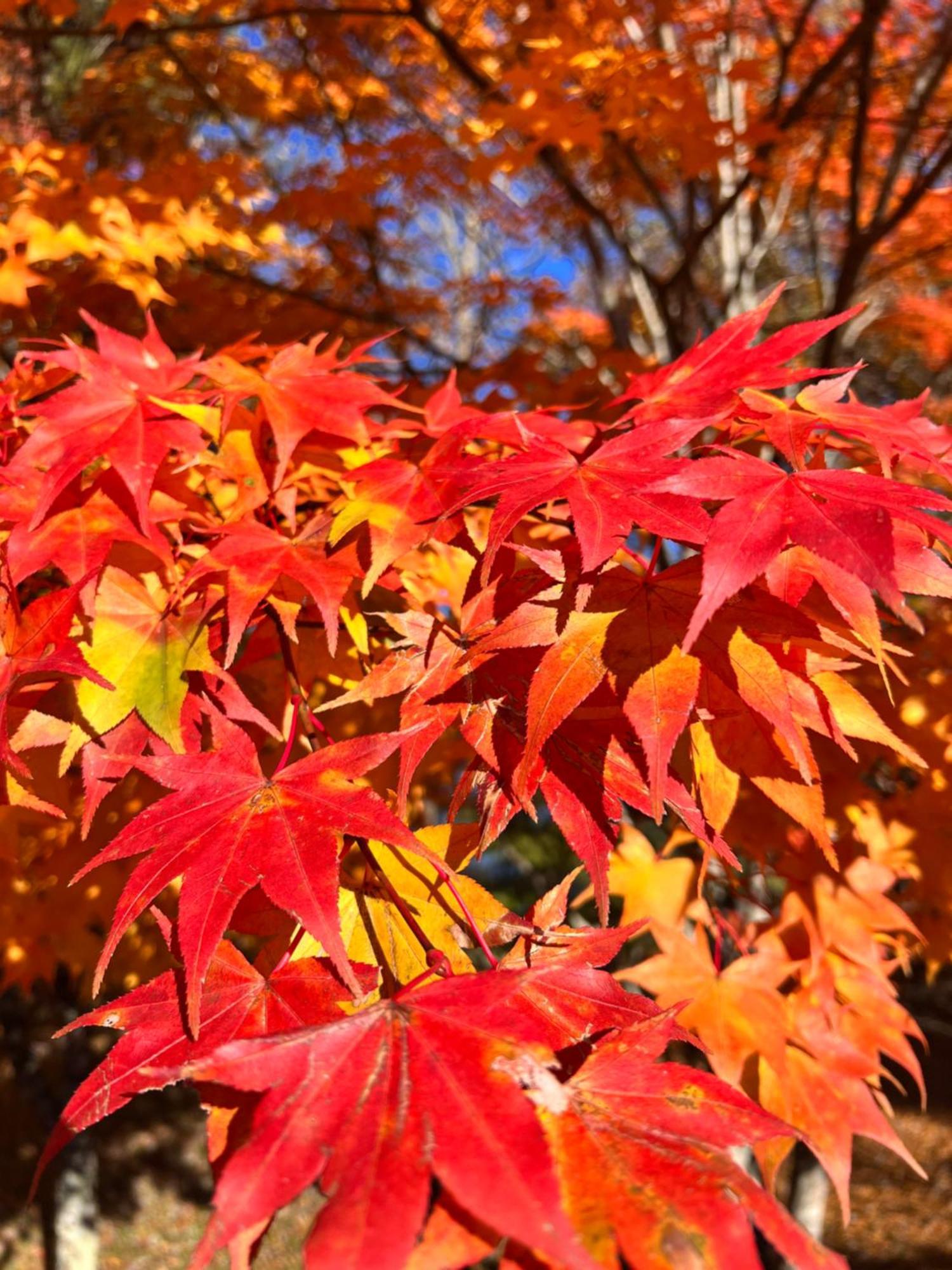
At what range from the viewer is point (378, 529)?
94 cm

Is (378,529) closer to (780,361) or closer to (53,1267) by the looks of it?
(780,361)

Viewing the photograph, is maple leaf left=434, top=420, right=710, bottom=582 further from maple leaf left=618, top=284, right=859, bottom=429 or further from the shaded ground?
the shaded ground

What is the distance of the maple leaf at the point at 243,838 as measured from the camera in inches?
25.1

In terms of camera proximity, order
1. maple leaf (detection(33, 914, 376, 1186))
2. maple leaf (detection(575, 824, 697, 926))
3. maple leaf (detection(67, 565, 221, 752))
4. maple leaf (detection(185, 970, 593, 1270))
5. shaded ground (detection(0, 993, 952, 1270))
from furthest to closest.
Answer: shaded ground (detection(0, 993, 952, 1270))
maple leaf (detection(575, 824, 697, 926))
maple leaf (detection(67, 565, 221, 752))
maple leaf (detection(33, 914, 376, 1186))
maple leaf (detection(185, 970, 593, 1270))

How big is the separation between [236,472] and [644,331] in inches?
181

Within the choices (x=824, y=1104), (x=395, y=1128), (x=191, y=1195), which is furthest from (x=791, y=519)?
(x=191, y=1195)

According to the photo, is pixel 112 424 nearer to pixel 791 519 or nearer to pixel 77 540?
pixel 77 540

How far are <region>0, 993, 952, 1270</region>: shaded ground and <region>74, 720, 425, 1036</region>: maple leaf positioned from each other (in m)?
4.92

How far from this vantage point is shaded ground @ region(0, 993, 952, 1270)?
4980 mm

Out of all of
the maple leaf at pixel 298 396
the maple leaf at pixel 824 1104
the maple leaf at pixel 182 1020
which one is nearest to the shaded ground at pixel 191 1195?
the maple leaf at pixel 824 1104

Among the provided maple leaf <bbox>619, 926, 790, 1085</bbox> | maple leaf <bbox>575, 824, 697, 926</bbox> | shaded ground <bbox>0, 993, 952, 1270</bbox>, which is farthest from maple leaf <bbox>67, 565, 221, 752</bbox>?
shaded ground <bbox>0, 993, 952, 1270</bbox>

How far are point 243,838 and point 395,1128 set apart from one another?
0.27 metres

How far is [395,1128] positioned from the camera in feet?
1.65

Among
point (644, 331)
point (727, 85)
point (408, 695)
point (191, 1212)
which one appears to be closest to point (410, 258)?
point (644, 331)
